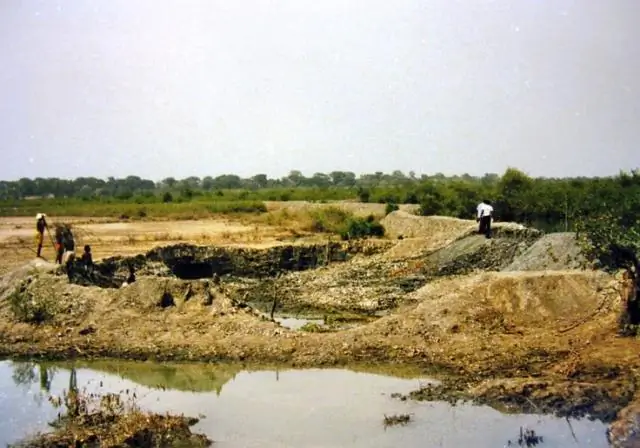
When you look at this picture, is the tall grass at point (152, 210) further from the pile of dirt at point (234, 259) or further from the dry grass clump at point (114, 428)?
the dry grass clump at point (114, 428)

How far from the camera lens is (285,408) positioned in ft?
41.9

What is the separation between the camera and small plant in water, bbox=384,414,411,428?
11.8 meters

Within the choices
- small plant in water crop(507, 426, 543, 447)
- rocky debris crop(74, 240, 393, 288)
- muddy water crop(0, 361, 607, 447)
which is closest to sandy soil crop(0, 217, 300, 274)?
A: rocky debris crop(74, 240, 393, 288)

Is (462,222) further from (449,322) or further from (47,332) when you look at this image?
(47,332)

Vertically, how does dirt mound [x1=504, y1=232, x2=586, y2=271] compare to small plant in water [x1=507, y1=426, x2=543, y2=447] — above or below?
above

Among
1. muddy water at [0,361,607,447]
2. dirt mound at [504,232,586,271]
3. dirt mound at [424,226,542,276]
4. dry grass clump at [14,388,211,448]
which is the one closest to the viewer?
dry grass clump at [14,388,211,448]

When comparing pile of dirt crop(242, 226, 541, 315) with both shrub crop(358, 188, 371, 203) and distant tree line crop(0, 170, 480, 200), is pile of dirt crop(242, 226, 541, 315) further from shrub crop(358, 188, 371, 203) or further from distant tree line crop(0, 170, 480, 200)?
distant tree line crop(0, 170, 480, 200)

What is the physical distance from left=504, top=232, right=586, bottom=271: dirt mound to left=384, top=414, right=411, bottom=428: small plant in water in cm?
930

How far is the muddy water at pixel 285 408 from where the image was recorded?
11.2 metres

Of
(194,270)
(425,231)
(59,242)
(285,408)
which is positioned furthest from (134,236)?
(285,408)

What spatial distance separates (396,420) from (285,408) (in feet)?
6.27

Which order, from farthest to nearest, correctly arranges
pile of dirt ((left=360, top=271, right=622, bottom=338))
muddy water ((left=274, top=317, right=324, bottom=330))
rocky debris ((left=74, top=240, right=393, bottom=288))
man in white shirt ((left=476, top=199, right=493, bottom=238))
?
rocky debris ((left=74, top=240, right=393, bottom=288))
man in white shirt ((left=476, top=199, right=493, bottom=238))
muddy water ((left=274, top=317, right=324, bottom=330))
pile of dirt ((left=360, top=271, right=622, bottom=338))

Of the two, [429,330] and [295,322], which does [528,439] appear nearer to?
[429,330]

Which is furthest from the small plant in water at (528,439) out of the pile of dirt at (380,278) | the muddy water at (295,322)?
the pile of dirt at (380,278)
